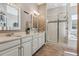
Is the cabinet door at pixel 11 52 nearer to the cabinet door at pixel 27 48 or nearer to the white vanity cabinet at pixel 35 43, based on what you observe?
the cabinet door at pixel 27 48

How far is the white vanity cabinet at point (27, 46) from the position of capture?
5.77 ft

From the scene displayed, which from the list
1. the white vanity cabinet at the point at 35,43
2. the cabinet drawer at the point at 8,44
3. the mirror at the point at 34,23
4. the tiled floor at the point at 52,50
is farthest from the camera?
the white vanity cabinet at the point at 35,43

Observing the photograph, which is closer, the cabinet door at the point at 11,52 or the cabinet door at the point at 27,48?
the cabinet door at the point at 11,52

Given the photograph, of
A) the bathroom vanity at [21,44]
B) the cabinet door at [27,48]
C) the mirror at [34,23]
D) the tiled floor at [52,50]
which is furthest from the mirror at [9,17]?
the tiled floor at [52,50]

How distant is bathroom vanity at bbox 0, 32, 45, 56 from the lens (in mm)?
1446

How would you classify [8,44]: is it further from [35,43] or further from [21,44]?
[35,43]

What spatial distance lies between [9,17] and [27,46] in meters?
0.63

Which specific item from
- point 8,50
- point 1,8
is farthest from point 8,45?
point 1,8

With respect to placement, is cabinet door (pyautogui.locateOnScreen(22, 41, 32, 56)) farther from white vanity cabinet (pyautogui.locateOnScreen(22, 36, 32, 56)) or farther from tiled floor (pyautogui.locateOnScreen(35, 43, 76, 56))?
tiled floor (pyautogui.locateOnScreen(35, 43, 76, 56))

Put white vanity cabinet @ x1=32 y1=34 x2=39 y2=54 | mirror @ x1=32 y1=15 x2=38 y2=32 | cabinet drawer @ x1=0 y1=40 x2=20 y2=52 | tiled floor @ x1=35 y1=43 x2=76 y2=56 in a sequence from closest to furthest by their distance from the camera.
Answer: cabinet drawer @ x1=0 y1=40 x2=20 y2=52 → tiled floor @ x1=35 y1=43 x2=76 y2=56 → mirror @ x1=32 y1=15 x2=38 y2=32 → white vanity cabinet @ x1=32 y1=34 x2=39 y2=54

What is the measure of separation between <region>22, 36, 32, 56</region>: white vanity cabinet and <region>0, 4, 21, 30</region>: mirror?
339 millimetres

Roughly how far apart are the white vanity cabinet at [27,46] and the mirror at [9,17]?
34 centimetres

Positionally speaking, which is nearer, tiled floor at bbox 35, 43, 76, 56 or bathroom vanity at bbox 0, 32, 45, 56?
bathroom vanity at bbox 0, 32, 45, 56

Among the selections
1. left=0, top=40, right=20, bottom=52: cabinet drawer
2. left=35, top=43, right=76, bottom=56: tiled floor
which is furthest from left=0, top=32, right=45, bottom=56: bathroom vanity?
left=35, top=43, right=76, bottom=56: tiled floor
